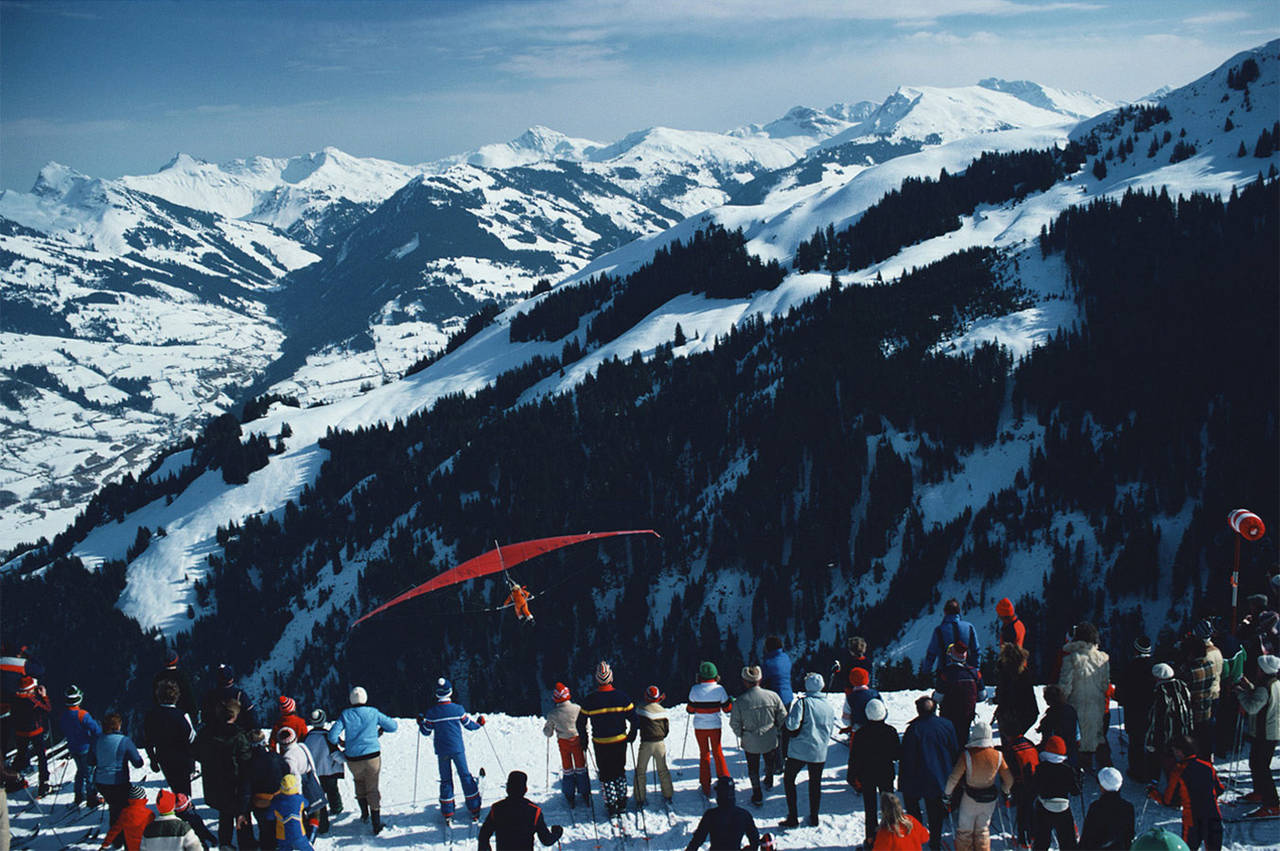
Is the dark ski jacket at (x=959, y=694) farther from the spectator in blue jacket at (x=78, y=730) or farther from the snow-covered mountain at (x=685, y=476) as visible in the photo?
the snow-covered mountain at (x=685, y=476)

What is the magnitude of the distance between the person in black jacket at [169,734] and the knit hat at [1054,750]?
13.3m

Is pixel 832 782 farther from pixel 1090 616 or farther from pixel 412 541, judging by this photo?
pixel 412 541

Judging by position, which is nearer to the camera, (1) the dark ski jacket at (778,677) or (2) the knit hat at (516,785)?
(2) the knit hat at (516,785)

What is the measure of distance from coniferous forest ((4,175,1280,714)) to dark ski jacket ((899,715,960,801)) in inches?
1837

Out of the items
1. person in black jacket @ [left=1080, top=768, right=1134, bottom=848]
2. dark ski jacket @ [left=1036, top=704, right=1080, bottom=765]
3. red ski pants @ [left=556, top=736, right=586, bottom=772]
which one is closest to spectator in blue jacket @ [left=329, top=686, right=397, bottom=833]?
red ski pants @ [left=556, top=736, right=586, bottom=772]

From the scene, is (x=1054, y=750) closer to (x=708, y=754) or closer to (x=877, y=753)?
(x=877, y=753)

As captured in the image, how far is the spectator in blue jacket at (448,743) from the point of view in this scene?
15.2 metres

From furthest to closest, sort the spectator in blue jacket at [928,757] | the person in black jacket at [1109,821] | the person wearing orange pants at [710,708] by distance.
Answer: the person wearing orange pants at [710,708]
the spectator in blue jacket at [928,757]
the person in black jacket at [1109,821]

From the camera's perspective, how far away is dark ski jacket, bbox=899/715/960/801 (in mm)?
12445

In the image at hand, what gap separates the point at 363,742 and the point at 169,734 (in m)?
3.23

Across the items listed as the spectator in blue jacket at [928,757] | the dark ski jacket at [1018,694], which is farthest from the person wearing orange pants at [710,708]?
the dark ski jacket at [1018,694]

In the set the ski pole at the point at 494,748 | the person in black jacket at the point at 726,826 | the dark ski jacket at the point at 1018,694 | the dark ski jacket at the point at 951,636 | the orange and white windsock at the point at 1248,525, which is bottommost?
the ski pole at the point at 494,748

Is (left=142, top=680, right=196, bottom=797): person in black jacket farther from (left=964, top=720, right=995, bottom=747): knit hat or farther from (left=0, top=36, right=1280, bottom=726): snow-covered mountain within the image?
(left=0, top=36, right=1280, bottom=726): snow-covered mountain

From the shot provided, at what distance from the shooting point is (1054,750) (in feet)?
37.5
